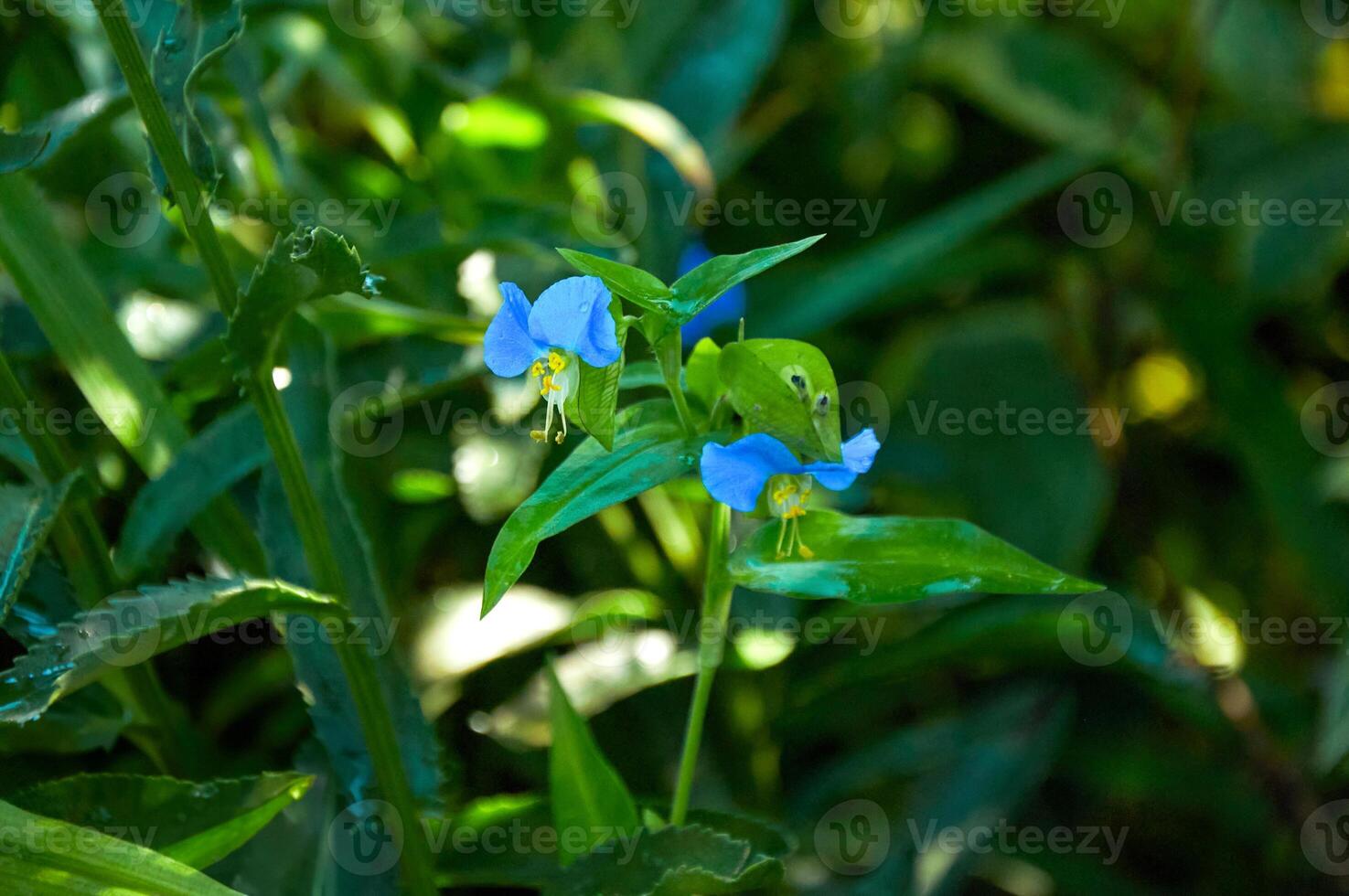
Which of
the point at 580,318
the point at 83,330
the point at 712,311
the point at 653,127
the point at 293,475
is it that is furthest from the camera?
the point at 712,311

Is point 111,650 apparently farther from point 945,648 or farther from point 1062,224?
point 1062,224

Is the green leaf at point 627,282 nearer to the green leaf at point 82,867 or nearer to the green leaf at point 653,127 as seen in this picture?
the green leaf at point 82,867

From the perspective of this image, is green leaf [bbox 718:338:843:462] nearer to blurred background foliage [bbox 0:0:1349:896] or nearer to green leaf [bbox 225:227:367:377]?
green leaf [bbox 225:227:367:377]

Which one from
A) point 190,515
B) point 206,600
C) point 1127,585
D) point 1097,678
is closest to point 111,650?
point 206,600

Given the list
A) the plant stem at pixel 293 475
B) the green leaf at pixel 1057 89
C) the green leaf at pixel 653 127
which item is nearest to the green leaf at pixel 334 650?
the plant stem at pixel 293 475

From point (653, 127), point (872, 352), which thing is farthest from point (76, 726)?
point (872, 352)

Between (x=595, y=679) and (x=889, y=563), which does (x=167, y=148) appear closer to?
(x=889, y=563)
